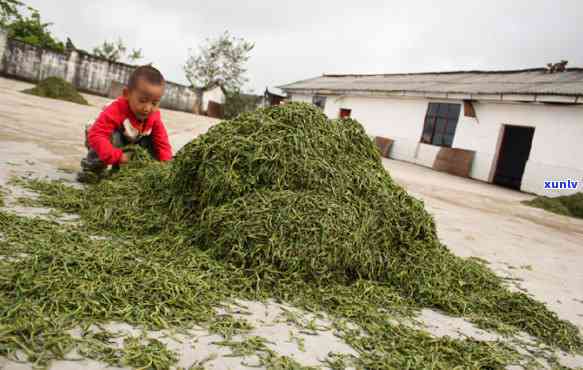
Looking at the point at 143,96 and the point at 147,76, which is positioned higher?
the point at 147,76

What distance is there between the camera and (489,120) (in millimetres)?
14289

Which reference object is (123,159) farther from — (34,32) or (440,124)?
(34,32)

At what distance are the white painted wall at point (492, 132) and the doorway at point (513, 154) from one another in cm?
47

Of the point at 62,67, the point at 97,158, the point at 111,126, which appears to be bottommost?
the point at 97,158

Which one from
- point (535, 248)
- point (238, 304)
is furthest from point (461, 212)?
point (238, 304)

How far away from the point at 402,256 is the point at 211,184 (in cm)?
117

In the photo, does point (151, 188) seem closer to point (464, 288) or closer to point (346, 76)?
point (464, 288)

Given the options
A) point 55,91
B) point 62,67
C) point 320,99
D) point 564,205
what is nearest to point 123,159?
point 564,205

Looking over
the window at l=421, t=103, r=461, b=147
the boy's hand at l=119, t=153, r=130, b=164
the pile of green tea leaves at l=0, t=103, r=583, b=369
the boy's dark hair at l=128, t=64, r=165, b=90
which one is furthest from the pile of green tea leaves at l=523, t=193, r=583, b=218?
the boy's hand at l=119, t=153, r=130, b=164

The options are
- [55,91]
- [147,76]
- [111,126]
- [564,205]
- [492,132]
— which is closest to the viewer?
[147,76]

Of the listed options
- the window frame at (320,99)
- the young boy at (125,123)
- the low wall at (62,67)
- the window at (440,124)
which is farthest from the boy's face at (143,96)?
the low wall at (62,67)

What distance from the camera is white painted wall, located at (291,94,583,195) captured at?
11.9 m

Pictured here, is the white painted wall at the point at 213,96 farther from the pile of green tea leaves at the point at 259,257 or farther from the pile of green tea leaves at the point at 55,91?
the pile of green tea leaves at the point at 259,257

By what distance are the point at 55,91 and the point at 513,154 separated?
15.3 meters
